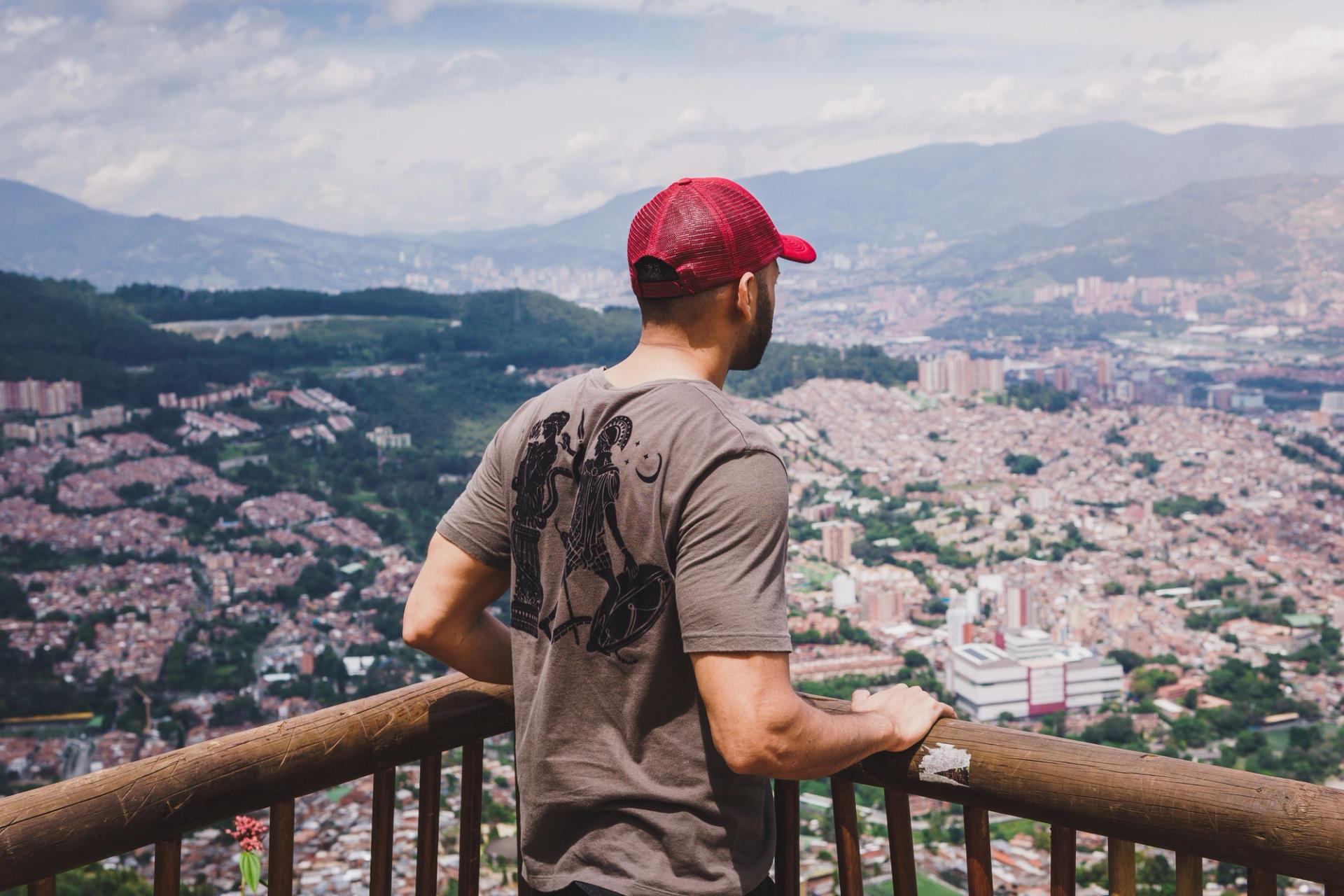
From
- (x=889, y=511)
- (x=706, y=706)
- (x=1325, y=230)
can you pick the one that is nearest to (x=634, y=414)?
(x=706, y=706)

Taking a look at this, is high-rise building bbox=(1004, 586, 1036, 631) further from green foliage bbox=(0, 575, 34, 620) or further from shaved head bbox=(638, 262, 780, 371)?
shaved head bbox=(638, 262, 780, 371)

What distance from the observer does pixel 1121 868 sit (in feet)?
3.73

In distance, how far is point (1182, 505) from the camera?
24734 millimetres

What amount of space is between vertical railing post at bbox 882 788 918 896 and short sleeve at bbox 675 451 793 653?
1.39ft

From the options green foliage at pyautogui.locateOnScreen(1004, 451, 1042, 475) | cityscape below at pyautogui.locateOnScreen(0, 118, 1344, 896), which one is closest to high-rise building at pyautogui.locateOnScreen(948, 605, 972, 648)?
cityscape below at pyautogui.locateOnScreen(0, 118, 1344, 896)

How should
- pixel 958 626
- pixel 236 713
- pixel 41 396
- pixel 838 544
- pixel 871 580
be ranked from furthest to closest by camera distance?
pixel 41 396 < pixel 838 544 < pixel 871 580 < pixel 958 626 < pixel 236 713

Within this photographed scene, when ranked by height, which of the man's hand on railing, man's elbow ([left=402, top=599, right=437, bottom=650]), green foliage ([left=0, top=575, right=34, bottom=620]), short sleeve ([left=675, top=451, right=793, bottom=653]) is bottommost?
green foliage ([left=0, top=575, right=34, bottom=620])

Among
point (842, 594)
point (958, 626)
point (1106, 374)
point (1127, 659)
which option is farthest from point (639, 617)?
point (1106, 374)

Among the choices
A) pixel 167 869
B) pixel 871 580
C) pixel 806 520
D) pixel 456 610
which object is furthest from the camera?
pixel 806 520

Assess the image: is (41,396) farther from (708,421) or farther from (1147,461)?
(708,421)

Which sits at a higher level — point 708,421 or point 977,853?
point 708,421

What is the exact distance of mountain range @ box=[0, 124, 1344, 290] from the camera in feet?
143

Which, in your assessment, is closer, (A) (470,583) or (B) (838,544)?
(A) (470,583)

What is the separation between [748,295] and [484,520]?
1.14 feet
